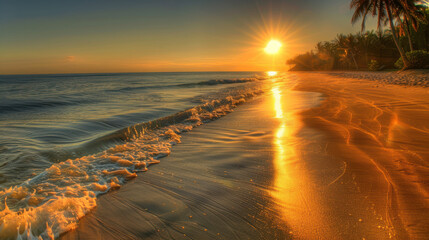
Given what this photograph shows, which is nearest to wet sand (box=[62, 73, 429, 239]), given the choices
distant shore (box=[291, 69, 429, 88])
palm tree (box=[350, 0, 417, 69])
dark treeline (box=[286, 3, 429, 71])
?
distant shore (box=[291, 69, 429, 88])

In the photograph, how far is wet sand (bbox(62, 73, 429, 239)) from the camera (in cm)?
165

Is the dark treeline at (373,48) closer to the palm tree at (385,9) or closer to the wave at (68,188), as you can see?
the palm tree at (385,9)

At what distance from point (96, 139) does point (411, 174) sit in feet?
17.4

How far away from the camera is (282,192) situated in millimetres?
2164

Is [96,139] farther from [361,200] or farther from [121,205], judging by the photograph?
[361,200]

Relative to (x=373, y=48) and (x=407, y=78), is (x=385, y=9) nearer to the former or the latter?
(x=407, y=78)

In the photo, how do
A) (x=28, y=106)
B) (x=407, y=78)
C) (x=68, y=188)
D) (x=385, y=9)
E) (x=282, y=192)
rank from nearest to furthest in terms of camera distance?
1. (x=282, y=192)
2. (x=68, y=188)
3. (x=28, y=106)
4. (x=407, y=78)
5. (x=385, y=9)

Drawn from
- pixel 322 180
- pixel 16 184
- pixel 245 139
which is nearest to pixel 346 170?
pixel 322 180

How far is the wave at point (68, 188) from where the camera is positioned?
5.92 ft

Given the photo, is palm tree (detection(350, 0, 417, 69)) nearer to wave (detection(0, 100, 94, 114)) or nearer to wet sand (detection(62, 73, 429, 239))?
wet sand (detection(62, 73, 429, 239))

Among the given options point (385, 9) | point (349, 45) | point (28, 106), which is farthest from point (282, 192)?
point (349, 45)

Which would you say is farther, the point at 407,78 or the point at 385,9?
the point at 385,9

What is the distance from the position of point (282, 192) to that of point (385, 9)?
26.8m

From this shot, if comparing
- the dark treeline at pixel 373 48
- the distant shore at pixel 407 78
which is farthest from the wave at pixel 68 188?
the dark treeline at pixel 373 48
